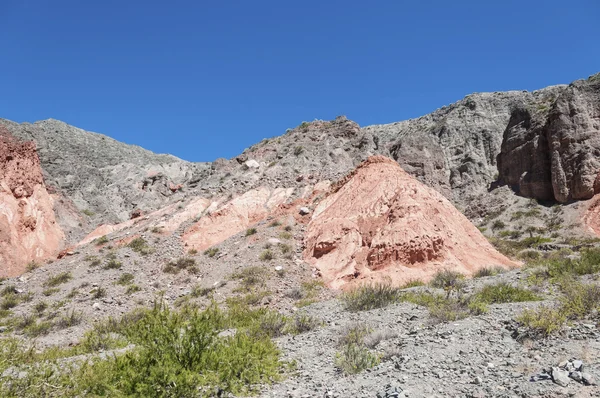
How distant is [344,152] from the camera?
94.6ft

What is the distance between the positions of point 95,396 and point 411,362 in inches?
176

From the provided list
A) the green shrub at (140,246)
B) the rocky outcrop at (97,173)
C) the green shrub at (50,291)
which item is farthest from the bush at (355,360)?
the rocky outcrop at (97,173)

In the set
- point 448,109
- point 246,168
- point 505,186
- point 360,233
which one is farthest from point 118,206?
point 448,109

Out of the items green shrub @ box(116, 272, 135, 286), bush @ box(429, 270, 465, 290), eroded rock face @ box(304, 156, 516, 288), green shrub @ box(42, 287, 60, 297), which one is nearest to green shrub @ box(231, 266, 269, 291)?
eroded rock face @ box(304, 156, 516, 288)

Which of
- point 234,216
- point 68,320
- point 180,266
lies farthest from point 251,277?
point 234,216

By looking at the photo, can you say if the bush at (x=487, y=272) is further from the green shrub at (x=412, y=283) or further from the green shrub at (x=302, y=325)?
the green shrub at (x=302, y=325)

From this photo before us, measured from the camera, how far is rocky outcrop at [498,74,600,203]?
34.4 m

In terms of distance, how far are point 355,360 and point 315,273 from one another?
1047 centimetres

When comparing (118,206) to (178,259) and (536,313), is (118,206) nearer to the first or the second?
(178,259)

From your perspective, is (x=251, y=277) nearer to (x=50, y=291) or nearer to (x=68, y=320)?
(x=68, y=320)

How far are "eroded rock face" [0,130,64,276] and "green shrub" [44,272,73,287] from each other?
7636 millimetres

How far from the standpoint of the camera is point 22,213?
26859 mm

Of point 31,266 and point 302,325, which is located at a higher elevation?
point 31,266

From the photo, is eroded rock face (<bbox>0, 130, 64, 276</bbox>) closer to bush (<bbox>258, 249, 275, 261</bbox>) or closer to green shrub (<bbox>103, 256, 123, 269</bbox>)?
green shrub (<bbox>103, 256, 123, 269</bbox>)
